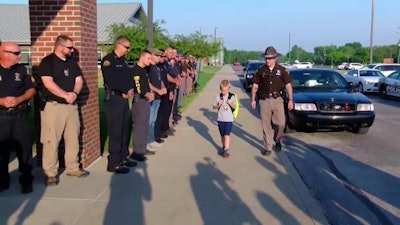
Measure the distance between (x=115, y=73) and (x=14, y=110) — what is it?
1.50 metres

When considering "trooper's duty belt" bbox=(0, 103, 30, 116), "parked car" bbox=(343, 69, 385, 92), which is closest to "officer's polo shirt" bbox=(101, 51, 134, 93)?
"trooper's duty belt" bbox=(0, 103, 30, 116)

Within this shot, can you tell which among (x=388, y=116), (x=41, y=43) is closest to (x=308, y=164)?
(x=41, y=43)

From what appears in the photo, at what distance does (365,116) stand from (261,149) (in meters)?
2.97

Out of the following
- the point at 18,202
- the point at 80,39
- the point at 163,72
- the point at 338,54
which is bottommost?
the point at 18,202

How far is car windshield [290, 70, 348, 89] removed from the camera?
1180cm

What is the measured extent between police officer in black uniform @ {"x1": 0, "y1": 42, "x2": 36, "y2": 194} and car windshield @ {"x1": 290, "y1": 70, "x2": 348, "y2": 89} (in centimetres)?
759

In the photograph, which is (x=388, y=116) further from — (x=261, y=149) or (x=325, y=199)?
(x=325, y=199)

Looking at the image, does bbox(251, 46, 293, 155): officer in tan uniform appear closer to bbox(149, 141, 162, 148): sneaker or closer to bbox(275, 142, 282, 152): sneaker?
bbox(275, 142, 282, 152): sneaker

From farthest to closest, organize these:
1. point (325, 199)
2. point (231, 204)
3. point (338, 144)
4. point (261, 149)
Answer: point (338, 144), point (261, 149), point (325, 199), point (231, 204)

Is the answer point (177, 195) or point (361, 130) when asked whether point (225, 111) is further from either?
point (361, 130)

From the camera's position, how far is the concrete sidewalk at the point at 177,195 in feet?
16.0

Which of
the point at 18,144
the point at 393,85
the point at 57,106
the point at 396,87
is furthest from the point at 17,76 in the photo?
the point at 393,85

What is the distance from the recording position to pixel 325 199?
5.80 meters

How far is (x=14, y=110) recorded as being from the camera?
559cm
